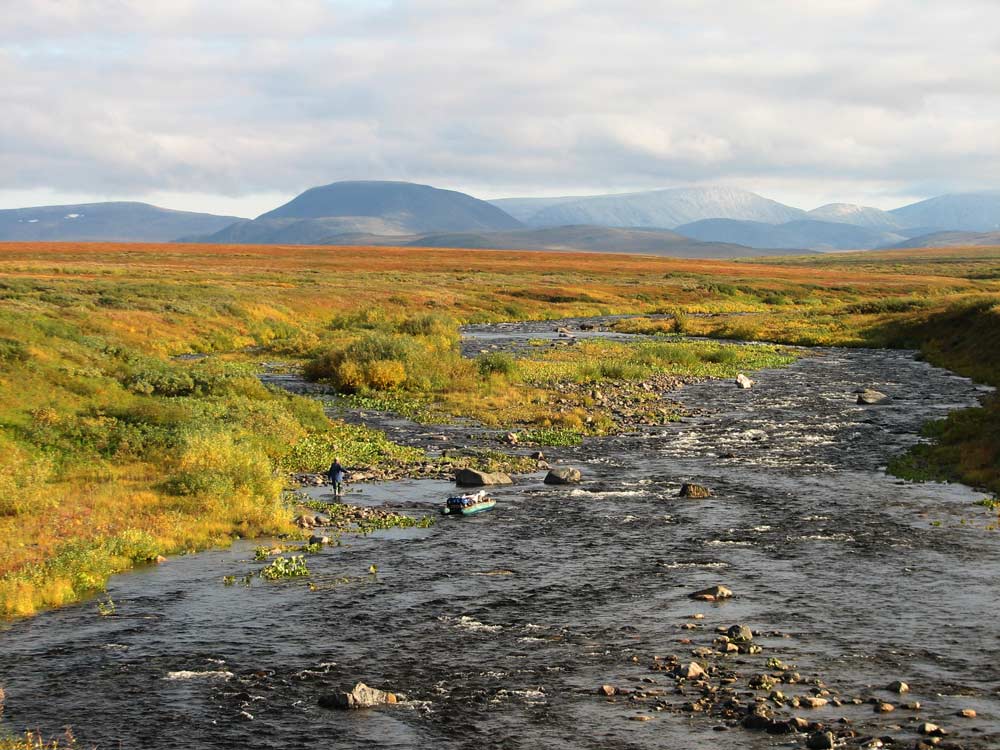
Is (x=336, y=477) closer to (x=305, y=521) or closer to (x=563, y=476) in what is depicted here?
(x=305, y=521)

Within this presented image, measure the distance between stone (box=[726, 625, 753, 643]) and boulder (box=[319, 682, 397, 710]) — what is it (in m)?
6.31

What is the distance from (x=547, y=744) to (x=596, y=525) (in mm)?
12060

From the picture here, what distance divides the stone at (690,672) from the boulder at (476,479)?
48.2ft

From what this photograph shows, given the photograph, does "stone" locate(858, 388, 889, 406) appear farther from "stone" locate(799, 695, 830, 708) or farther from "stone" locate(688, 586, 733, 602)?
"stone" locate(799, 695, 830, 708)

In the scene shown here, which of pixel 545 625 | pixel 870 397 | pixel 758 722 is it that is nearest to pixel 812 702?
pixel 758 722

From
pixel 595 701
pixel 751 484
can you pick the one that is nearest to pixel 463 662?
pixel 595 701

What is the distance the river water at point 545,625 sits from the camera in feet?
48.8

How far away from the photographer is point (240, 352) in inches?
2571

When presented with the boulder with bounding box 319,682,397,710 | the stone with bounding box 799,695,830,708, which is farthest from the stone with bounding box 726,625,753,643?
the boulder with bounding box 319,682,397,710

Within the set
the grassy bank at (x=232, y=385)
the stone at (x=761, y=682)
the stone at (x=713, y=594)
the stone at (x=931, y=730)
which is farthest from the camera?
the grassy bank at (x=232, y=385)

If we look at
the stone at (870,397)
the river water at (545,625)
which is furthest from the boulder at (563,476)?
the stone at (870,397)

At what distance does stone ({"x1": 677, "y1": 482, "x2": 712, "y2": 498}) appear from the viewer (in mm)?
29000

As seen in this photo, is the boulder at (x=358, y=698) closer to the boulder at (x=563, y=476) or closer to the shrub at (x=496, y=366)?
the boulder at (x=563, y=476)

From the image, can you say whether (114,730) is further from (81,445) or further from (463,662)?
(81,445)
